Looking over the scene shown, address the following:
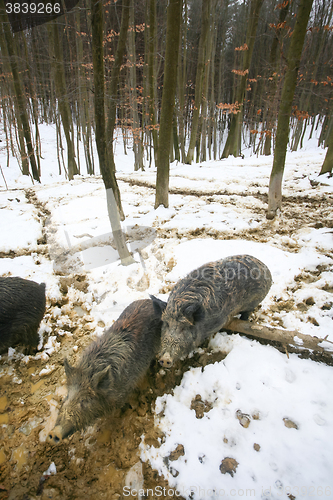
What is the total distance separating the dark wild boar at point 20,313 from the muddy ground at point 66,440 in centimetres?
26

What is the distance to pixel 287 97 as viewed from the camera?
5492 millimetres

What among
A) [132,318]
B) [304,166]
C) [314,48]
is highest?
[314,48]

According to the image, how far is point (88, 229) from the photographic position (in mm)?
6262

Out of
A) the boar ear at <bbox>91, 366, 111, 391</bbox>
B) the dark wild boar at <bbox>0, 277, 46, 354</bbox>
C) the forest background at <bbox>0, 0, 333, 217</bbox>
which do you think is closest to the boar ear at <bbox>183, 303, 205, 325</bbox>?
the boar ear at <bbox>91, 366, 111, 391</bbox>

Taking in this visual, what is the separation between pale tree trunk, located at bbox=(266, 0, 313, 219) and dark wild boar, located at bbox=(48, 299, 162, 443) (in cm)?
469

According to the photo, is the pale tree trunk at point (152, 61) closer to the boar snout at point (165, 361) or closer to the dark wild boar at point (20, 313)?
the dark wild boar at point (20, 313)

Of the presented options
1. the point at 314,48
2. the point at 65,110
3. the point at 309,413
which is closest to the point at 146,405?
the point at 309,413

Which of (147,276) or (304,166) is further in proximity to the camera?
(304,166)

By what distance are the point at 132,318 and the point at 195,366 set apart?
3.16 feet

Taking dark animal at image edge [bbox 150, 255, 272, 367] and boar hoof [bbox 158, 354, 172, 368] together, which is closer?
boar hoof [bbox 158, 354, 172, 368]

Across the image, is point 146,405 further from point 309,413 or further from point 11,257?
point 11,257

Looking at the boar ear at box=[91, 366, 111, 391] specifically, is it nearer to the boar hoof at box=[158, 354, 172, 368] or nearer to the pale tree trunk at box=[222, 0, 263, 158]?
the boar hoof at box=[158, 354, 172, 368]

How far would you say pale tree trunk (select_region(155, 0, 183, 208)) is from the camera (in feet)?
18.1

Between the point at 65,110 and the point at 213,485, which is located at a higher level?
the point at 65,110
